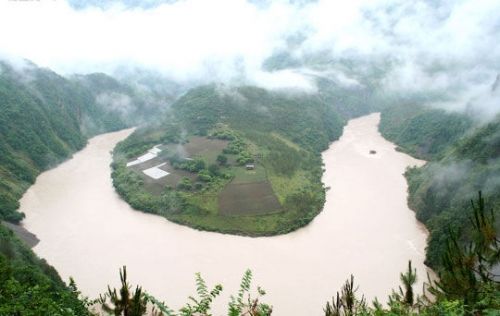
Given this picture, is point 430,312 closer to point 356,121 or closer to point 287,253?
point 287,253

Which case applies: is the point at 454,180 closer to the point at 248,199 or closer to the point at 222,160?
the point at 248,199

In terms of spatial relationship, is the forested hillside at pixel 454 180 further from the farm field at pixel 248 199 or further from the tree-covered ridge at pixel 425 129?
the farm field at pixel 248 199

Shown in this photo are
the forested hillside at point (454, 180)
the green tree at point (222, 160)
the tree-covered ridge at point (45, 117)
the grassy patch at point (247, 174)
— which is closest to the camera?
the forested hillside at point (454, 180)

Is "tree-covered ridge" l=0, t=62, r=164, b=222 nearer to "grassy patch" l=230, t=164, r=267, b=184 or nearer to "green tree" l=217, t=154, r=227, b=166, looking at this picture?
"green tree" l=217, t=154, r=227, b=166

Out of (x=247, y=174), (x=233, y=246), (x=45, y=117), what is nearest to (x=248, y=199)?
(x=247, y=174)

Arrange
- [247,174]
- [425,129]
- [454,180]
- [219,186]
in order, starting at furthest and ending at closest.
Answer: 1. [425,129]
2. [247,174]
3. [219,186]
4. [454,180]

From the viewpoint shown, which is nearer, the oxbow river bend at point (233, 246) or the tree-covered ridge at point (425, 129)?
the oxbow river bend at point (233, 246)

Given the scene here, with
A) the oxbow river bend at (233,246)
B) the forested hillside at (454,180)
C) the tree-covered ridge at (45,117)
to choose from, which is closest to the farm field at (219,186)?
the oxbow river bend at (233,246)
